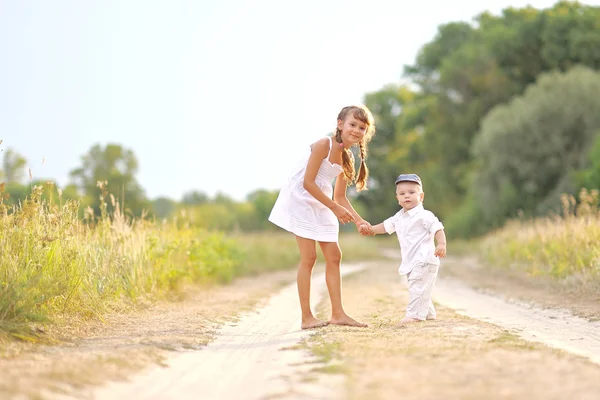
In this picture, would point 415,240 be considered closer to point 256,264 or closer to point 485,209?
point 256,264

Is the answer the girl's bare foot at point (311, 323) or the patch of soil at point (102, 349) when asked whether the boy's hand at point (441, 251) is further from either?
the patch of soil at point (102, 349)

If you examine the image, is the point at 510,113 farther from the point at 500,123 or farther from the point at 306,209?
the point at 306,209

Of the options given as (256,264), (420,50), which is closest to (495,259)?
(256,264)

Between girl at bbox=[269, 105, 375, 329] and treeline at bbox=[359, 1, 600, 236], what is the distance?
68.4 ft

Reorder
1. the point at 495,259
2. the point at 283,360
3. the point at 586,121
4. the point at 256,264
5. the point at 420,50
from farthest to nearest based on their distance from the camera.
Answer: the point at 420,50 < the point at 586,121 < the point at 256,264 < the point at 495,259 < the point at 283,360

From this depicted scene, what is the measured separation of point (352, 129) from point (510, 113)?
85.9 feet

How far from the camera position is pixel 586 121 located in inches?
1221

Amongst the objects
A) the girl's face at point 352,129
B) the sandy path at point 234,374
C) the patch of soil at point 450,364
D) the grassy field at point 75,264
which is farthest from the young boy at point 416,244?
the grassy field at point 75,264

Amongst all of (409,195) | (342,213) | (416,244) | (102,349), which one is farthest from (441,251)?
(102,349)

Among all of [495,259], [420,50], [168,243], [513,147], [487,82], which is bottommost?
[495,259]

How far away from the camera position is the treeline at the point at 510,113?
31.1 meters

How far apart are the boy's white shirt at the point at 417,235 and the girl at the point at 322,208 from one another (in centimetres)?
38

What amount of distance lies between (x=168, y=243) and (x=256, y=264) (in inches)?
386

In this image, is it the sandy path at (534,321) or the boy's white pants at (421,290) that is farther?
the boy's white pants at (421,290)
